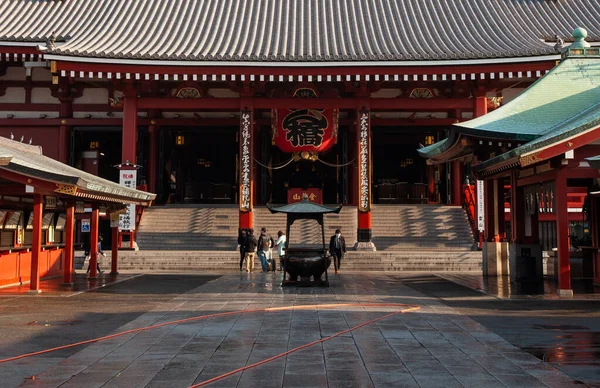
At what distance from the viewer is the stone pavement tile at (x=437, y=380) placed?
5.66m

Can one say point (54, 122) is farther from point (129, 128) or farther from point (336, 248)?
point (336, 248)

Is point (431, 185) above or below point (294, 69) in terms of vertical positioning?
below

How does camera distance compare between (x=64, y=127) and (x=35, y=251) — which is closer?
Result: (x=35, y=251)

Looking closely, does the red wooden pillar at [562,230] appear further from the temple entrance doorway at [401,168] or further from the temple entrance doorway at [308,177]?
the temple entrance doorway at [308,177]

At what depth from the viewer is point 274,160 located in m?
32.0

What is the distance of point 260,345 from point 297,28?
22.4m

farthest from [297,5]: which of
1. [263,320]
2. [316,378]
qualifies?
[316,378]

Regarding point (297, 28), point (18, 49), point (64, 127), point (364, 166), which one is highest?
point (297, 28)

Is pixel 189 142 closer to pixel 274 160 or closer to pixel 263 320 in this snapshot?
pixel 274 160

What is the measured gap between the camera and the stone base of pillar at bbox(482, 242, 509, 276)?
17734 millimetres

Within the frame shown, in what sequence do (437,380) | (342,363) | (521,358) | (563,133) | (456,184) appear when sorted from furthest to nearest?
(456,184)
(563,133)
(521,358)
(342,363)
(437,380)

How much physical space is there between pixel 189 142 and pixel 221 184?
3.08 meters

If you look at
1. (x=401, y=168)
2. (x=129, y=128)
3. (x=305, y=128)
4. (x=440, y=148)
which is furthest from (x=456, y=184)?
(x=129, y=128)

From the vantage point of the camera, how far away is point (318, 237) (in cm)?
2464
